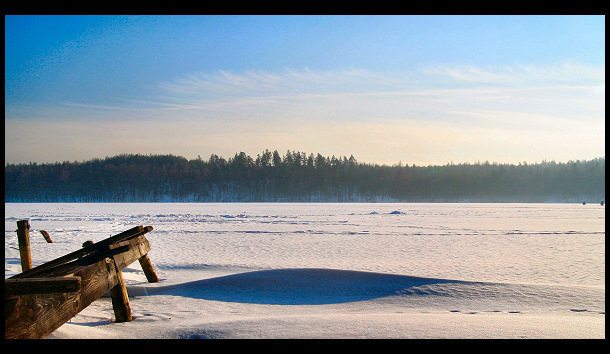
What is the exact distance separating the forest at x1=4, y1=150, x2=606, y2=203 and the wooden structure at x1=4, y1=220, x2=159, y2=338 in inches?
4183

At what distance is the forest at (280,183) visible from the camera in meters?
112

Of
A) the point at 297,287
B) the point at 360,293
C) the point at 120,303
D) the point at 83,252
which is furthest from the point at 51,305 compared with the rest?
the point at 360,293

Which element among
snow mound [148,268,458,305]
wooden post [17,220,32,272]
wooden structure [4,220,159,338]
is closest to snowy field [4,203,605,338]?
snow mound [148,268,458,305]

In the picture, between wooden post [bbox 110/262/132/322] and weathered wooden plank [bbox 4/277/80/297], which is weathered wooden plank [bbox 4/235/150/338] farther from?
wooden post [bbox 110/262/132/322]

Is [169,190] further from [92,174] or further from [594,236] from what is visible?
[594,236]

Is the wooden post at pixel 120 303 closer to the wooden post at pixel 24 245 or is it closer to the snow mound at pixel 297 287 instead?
the snow mound at pixel 297 287

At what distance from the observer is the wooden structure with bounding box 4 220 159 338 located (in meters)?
3.01

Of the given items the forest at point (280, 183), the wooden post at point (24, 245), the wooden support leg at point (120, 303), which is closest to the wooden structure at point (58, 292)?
Answer: the wooden support leg at point (120, 303)

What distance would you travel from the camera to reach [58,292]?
10.2ft

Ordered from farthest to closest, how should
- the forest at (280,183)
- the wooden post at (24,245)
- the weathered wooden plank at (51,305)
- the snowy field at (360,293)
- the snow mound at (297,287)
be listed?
1. the forest at (280,183)
2. the wooden post at (24,245)
3. the snow mound at (297,287)
4. the snowy field at (360,293)
5. the weathered wooden plank at (51,305)

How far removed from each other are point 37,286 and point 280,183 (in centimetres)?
11604

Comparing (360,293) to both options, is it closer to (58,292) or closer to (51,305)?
(51,305)
